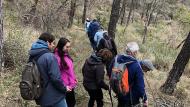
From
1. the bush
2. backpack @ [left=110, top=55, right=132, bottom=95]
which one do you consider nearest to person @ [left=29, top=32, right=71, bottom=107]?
backpack @ [left=110, top=55, right=132, bottom=95]

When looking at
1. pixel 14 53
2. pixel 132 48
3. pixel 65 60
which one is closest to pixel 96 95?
pixel 65 60

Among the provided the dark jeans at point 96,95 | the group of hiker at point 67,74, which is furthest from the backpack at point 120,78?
the dark jeans at point 96,95

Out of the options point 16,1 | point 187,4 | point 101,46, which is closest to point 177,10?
point 187,4

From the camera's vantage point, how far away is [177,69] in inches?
389

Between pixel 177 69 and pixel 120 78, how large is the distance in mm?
4097

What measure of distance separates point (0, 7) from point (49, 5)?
9013 millimetres

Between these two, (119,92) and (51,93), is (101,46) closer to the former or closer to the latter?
(119,92)

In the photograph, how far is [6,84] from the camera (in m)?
8.46

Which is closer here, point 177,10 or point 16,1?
point 16,1

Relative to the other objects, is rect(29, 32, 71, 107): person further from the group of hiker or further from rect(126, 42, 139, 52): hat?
rect(126, 42, 139, 52): hat

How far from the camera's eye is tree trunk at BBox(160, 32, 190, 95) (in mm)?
9605

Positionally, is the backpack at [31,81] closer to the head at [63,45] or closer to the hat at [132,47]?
the head at [63,45]

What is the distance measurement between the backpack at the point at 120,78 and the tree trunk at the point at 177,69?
3833 mm

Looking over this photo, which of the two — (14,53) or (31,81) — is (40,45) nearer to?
(31,81)
